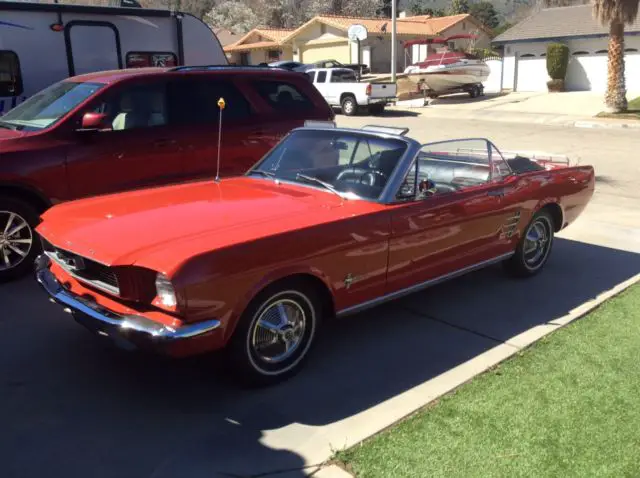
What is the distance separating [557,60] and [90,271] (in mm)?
29627

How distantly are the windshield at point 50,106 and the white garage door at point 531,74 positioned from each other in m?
28.6

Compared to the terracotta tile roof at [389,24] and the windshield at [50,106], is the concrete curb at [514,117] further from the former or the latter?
the terracotta tile roof at [389,24]

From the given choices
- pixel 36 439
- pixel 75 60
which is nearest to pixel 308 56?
pixel 75 60

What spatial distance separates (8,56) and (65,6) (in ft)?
3.39

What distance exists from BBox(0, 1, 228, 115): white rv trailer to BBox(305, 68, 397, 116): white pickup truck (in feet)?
48.1

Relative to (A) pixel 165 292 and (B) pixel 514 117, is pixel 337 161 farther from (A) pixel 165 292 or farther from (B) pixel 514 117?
(B) pixel 514 117

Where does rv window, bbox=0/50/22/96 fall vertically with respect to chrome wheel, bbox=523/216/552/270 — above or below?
above

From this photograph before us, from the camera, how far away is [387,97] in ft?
81.6

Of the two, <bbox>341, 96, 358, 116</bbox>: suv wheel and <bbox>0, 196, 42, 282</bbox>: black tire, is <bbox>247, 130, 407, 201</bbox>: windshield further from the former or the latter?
<bbox>341, 96, 358, 116</bbox>: suv wheel

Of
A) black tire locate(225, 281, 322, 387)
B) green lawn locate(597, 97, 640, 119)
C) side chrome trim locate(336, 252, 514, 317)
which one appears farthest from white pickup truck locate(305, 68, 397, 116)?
black tire locate(225, 281, 322, 387)

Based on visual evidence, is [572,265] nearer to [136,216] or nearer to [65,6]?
[136,216]

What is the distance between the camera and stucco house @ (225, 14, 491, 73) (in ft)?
147

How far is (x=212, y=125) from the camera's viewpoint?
6988mm

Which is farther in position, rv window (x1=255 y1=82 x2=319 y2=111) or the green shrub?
the green shrub
